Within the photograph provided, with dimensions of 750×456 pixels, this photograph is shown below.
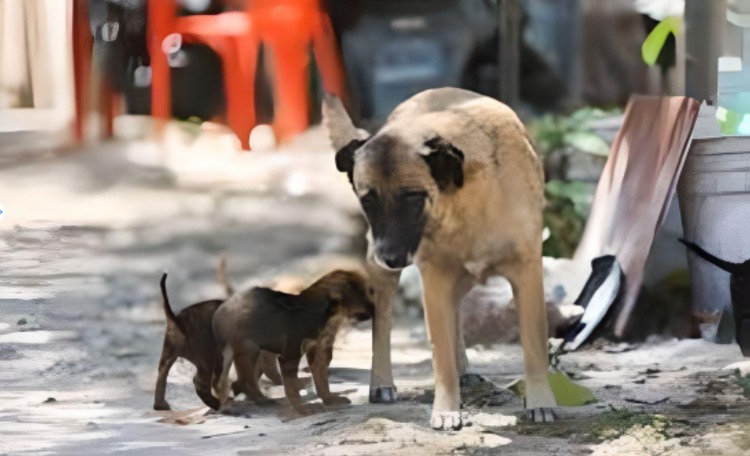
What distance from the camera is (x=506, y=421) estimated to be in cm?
352

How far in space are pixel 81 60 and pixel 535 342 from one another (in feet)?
6.03

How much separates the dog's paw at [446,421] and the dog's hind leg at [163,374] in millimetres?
927

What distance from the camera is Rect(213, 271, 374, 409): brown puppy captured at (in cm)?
360

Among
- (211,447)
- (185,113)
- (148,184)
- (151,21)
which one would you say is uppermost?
(151,21)

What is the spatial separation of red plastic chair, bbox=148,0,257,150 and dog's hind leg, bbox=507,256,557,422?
110 centimetres

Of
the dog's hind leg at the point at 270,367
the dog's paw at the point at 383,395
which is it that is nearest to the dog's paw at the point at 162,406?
the dog's hind leg at the point at 270,367

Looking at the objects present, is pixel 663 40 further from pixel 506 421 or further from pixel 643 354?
pixel 506 421

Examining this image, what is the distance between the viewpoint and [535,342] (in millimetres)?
3545

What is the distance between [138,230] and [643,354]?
1.81 m

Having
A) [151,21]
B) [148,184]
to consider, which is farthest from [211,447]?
[151,21]

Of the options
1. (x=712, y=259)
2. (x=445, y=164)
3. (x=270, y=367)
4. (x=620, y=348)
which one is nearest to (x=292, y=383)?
(x=270, y=367)

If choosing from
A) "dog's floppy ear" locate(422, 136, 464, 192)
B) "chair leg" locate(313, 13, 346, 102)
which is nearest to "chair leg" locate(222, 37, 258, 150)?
"chair leg" locate(313, 13, 346, 102)

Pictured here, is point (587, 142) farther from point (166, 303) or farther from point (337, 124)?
point (166, 303)

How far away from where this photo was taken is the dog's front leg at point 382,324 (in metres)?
3.66
